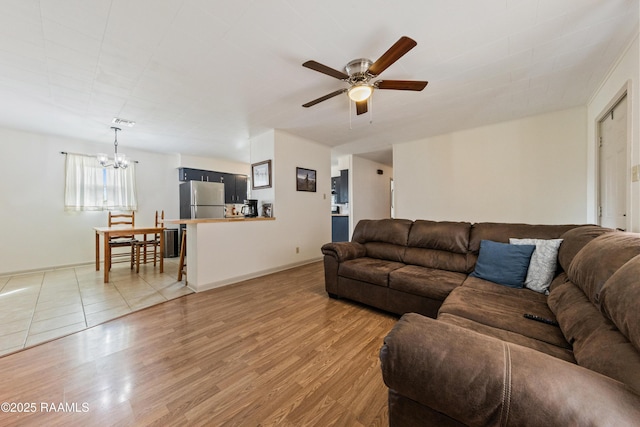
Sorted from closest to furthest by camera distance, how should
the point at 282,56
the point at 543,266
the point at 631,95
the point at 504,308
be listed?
the point at 504,308 → the point at 543,266 → the point at 631,95 → the point at 282,56

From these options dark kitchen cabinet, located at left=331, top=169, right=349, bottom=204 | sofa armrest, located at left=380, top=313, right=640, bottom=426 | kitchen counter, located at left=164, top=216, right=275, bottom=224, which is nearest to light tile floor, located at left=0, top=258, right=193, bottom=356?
kitchen counter, located at left=164, top=216, right=275, bottom=224

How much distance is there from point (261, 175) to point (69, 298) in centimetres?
Answer: 292

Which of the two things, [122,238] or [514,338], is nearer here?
[514,338]

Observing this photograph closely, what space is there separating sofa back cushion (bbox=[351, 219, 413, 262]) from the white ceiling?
1.57m

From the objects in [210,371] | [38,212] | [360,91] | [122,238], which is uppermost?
[360,91]

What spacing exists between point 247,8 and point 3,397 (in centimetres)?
278

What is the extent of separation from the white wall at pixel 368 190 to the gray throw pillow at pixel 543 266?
4143 mm

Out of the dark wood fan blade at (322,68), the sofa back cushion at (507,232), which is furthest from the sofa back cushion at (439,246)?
the dark wood fan blade at (322,68)

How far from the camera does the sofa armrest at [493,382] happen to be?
57 centimetres

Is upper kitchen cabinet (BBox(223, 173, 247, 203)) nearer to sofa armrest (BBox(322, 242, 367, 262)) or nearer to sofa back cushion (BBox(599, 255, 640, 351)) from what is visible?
sofa armrest (BBox(322, 242, 367, 262))

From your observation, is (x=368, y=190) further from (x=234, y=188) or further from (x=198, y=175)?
(x=198, y=175)

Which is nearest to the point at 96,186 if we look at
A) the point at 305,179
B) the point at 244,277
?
the point at 244,277

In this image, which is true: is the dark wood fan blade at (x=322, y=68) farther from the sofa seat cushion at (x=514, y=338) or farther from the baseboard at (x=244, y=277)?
the baseboard at (x=244, y=277)

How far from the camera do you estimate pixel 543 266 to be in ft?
5.83
